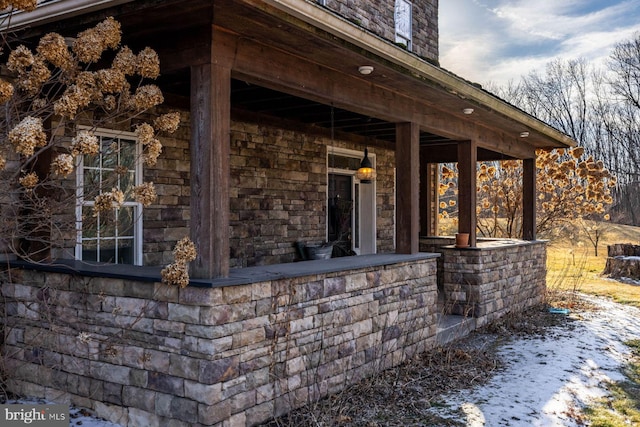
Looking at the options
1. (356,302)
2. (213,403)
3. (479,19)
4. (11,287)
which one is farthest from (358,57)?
(479,19)

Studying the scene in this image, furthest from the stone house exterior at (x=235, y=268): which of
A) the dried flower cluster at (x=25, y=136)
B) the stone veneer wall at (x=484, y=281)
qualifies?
the dried flower cluster at (x=25, y=136)

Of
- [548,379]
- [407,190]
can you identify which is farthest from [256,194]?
[548,379]

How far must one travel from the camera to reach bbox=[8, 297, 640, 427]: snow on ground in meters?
4.59

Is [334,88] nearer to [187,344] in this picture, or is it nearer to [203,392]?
[187,344]

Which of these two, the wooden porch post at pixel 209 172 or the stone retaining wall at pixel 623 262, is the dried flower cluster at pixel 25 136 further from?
the stone retaining wall at pixel 623 262

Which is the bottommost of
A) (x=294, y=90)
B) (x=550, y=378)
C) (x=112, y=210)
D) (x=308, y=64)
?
(x=550, y=378)

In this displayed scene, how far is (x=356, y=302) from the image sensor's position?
513cm

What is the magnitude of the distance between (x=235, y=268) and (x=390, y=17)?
274 inches

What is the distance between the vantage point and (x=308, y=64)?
4871 mm

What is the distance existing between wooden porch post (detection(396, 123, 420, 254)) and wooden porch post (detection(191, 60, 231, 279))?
286 centimetres

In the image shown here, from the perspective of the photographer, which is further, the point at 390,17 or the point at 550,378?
the point at 390,17

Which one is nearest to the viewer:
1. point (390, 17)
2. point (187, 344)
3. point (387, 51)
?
point (187, 344)

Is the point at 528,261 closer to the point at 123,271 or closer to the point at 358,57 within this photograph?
the point at 358,57

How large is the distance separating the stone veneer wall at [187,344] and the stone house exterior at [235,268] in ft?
0.04
